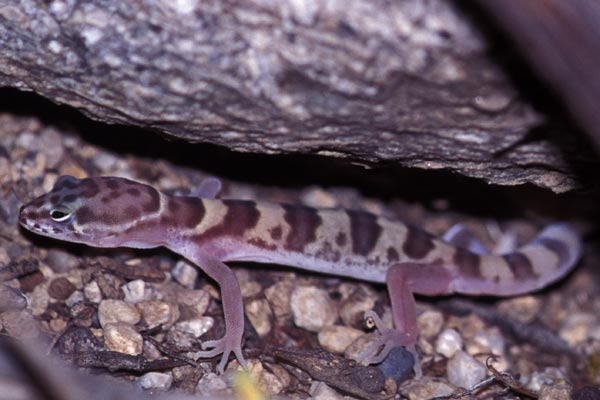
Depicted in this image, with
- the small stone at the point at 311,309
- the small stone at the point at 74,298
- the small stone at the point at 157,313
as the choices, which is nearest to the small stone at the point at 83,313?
the small stone at the point at 74,298

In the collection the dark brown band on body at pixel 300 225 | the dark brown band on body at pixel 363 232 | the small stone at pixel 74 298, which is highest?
the dark brown band on body at pixel 363 232

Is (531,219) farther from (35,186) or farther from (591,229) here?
(35,186)

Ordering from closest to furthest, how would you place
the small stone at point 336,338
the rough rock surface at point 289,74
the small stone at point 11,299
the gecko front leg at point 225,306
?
the rough rock surface at point 289,74 < the small stone at point 11,299 < the gecko front leg at point 225,306 < the small stone at point 336,338

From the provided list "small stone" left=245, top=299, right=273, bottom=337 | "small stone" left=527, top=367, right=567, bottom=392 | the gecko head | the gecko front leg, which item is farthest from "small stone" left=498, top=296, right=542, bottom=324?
the gecko head

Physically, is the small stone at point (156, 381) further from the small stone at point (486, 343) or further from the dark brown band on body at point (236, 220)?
the small stone at point (486, 343)

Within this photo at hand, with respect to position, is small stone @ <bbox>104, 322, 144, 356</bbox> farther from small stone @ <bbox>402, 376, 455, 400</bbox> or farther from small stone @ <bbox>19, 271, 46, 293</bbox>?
small stone @ <bbox>402, 376, 455, 400</bbox>

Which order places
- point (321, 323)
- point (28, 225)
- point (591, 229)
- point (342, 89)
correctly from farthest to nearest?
point (591, 229) < point (321, 323) < point (28, 225) < point (342, 89)

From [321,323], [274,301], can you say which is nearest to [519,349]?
[321,323]
